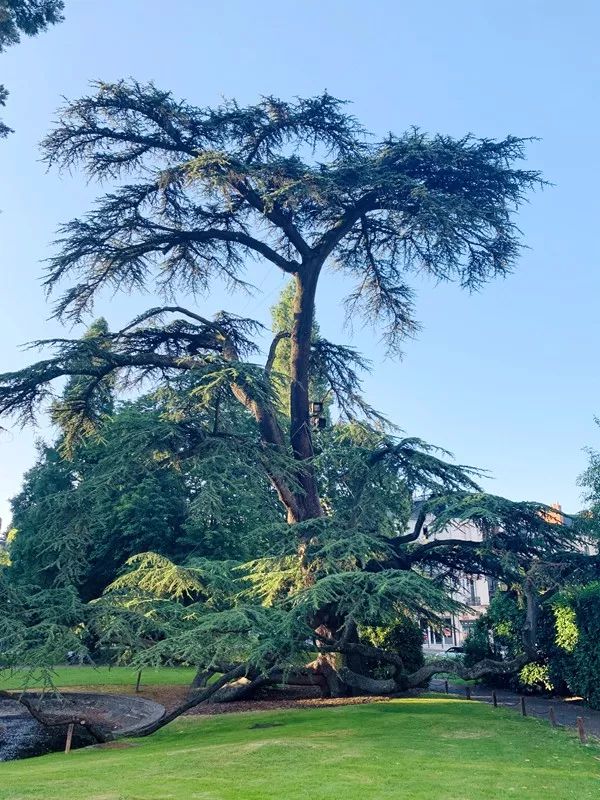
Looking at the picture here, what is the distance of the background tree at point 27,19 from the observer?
555 inches

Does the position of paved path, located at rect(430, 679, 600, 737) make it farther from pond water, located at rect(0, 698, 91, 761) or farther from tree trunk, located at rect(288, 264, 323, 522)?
pond water, located at rect(0, 698, 91, 761)

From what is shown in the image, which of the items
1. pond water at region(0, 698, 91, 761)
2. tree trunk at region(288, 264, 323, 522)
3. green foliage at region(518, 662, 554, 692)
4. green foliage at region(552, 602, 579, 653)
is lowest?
pond water at region(0, 698, 91, 761)

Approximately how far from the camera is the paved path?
49.6ft

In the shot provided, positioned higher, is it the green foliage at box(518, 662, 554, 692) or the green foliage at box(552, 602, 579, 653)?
the green foliage at box(552, 602, 579, 653)

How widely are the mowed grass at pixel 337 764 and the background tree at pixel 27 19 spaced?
12681mm

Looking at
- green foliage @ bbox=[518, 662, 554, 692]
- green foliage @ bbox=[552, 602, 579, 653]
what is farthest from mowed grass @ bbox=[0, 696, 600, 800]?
green foliage @ bbox=[518, 662, 554, 692]

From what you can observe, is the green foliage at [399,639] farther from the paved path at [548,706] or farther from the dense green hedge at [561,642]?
the dense green hedge at [561,642]

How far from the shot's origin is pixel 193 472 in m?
14.5

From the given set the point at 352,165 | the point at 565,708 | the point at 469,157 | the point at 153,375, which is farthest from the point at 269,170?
the point at 565,708

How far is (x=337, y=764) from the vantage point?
31.6 feet

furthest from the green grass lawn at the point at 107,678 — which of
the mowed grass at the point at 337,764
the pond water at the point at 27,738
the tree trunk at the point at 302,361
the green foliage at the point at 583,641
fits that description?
the green foliage at the point at 583,641

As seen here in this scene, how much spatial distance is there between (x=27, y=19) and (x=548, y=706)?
69.4ft

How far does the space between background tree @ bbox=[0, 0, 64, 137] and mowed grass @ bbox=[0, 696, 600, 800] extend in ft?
41.6

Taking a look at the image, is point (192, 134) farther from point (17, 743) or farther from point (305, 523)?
point (17, 743)
